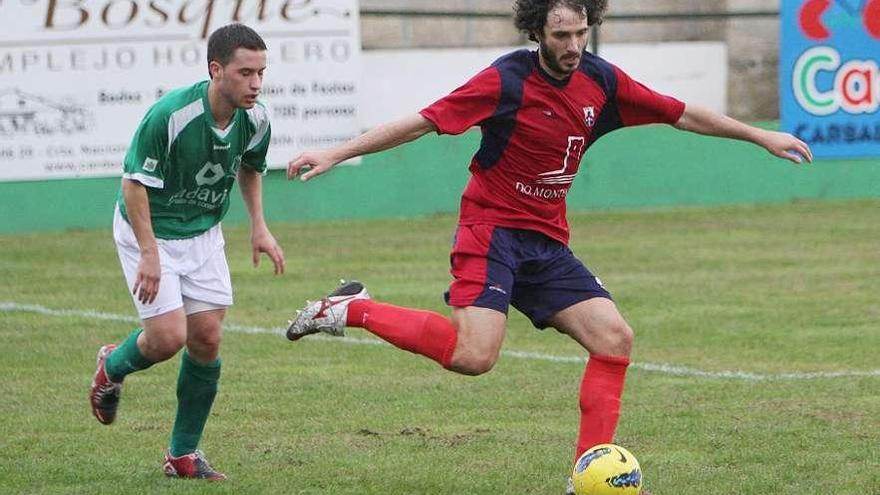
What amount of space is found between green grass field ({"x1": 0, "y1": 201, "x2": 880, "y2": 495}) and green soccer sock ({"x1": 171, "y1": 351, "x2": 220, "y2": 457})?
8.1 inches

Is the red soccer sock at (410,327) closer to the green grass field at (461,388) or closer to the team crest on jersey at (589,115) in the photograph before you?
the green grass field at (461,388)

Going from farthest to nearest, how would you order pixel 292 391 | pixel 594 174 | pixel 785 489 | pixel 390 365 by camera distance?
pixel 594 174
pixel 390 365
pixel 292 391
pixel 785 489

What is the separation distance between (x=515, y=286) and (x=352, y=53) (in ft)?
36.6

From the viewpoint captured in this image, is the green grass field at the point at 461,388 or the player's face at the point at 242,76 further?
the green grass field at the point at 461,388

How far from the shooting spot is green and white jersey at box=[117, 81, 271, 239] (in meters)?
6.22

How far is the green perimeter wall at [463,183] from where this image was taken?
16.9 m

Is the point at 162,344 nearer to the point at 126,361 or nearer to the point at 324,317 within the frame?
the point at 126,361

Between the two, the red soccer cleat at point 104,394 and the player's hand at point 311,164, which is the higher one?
the player's hand at point 311,164

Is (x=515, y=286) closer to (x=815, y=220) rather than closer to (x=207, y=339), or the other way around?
(x=207, y=339)

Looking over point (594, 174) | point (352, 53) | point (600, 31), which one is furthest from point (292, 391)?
point (600, 31)

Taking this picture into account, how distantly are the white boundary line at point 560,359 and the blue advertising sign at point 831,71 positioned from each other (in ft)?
31.1

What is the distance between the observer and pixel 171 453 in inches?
257

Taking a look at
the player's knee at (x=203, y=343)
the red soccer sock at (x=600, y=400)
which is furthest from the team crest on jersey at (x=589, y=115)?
the player's knee at (x=203, y=343)

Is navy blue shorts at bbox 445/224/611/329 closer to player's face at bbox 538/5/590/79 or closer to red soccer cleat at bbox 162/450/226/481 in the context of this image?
player's face at bbox 538/5/590/79
